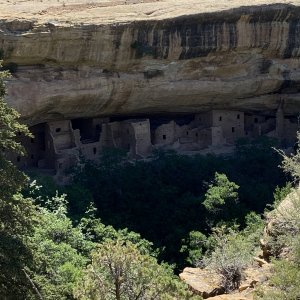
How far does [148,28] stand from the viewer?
13.4 m

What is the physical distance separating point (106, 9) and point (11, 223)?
270 inches

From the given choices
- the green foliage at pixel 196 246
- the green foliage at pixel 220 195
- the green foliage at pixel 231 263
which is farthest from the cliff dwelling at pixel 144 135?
the green foliage at pixel 231 263

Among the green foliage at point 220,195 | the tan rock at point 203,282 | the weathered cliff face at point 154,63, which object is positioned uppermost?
the weathered cliff face at point 154,63

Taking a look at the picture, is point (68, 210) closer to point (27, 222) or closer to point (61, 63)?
point (61, 63)

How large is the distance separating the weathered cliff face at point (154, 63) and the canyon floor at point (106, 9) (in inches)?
5.7

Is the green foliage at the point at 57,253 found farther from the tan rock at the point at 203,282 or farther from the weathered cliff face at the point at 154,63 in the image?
the weathered cliff face at the point at 154,63

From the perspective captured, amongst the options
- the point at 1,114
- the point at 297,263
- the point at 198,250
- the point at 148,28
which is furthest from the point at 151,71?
the point at 297,263

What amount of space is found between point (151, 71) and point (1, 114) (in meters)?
6.69

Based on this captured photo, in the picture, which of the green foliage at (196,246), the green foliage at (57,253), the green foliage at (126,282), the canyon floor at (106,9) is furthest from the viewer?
the canyon floor at (106,9)

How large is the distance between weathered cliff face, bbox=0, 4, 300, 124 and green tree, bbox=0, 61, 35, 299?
14.9 feet

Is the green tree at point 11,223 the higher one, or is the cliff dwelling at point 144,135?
the green tree at point 11,223

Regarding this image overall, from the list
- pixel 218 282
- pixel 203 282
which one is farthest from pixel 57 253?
pixel 218 282

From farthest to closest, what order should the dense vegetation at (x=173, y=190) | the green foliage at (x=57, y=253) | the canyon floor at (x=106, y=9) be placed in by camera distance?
the dense vegetation at (x=173, y=190) < the canyon floor at (x=106, y=9) < the green foliage at (x=57, y=253)

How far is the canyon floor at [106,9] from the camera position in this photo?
499 inches
